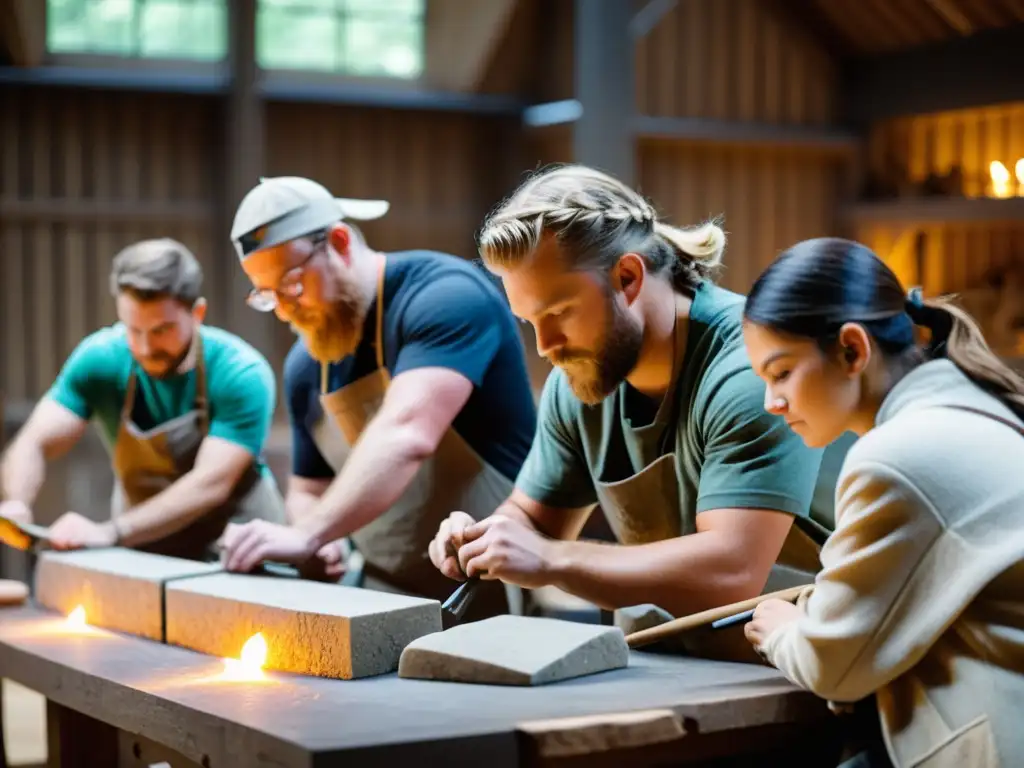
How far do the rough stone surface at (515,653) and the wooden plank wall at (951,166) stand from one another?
288 inches

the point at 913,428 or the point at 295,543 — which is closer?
the point at 913,428

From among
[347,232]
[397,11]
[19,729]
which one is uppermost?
[397,11]

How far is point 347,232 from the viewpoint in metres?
3.65

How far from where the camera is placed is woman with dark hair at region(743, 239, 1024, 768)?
2.12m

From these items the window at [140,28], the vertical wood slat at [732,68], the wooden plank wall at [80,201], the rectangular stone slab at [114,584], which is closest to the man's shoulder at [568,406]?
the rectangular stone slab at [114,584]

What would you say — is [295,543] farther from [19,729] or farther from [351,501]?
[19,729]

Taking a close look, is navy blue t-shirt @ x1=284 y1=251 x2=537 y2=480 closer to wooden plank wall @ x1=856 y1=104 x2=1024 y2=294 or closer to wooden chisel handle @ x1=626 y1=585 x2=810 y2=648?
wooden chisel handle @ x1=626 y1=585 x2=810 y2=648

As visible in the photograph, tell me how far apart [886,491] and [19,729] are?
16.8ft

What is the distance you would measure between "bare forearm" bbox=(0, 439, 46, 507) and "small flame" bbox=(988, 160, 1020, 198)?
6688mm

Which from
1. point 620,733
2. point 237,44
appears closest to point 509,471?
point 620,733

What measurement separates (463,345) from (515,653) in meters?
1.15

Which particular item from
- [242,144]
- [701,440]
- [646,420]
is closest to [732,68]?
[242,144]

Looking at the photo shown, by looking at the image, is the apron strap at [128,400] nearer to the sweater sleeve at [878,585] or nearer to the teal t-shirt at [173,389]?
the teal t-shirt at [173,389]

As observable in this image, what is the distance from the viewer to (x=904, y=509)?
212cm
